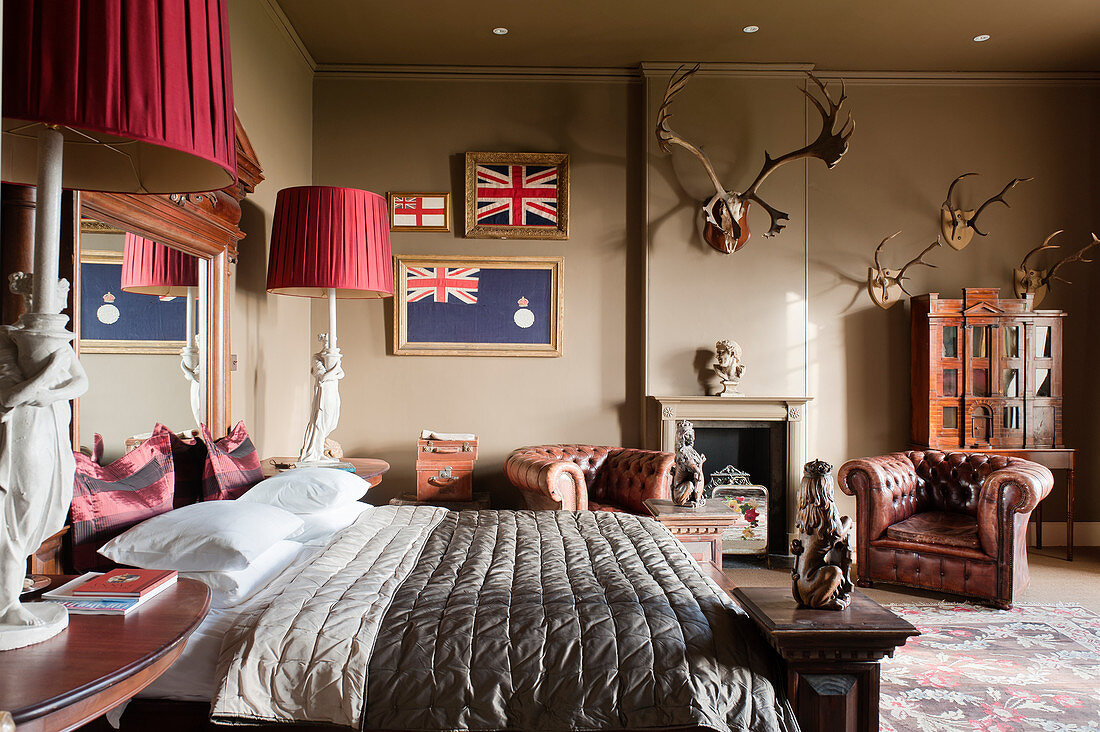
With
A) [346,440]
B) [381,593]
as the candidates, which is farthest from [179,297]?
[346,440]

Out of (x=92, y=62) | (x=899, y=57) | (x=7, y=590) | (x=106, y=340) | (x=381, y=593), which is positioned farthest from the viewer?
(x=899, y=57)

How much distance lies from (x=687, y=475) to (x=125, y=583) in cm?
283

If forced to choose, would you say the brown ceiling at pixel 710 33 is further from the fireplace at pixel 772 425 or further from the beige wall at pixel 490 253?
the fireplace at pixel 772 425

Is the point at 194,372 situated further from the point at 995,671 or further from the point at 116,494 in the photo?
the point at 995,671

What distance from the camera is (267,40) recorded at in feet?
14.3

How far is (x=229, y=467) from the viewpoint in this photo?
2902 mm

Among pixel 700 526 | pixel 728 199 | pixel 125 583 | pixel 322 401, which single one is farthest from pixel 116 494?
pixel 728 199

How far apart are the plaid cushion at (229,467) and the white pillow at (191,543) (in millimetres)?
626

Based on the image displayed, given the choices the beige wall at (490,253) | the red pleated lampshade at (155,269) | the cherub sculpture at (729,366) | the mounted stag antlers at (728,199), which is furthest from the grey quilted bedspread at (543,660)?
the mounted stag antlers at (728,199)

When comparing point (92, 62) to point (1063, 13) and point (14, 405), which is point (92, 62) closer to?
point (14, 405)

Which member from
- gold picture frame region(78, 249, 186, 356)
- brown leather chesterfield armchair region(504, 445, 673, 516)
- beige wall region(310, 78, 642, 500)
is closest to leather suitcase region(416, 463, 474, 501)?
brown leather chesterfield armchair region(504, 445, 673, 516)

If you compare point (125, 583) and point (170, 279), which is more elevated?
point (170, 279)

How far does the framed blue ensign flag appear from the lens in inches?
207

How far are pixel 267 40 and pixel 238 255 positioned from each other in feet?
4.75
